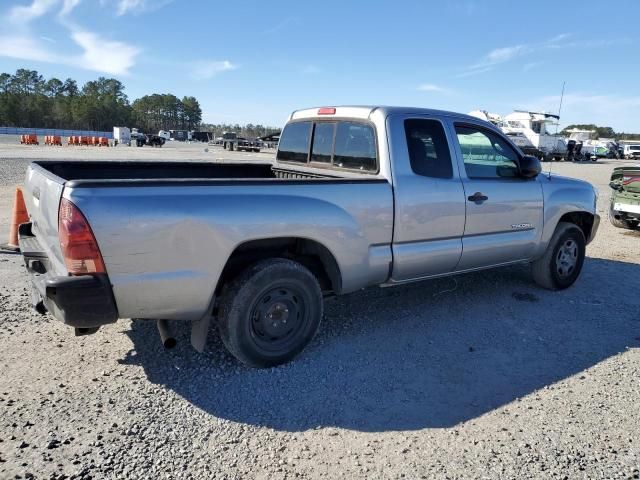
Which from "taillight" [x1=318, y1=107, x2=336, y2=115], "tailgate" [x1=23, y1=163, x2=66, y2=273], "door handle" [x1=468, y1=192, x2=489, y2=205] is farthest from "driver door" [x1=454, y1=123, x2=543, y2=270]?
"tailgate" [x1=23, y1=163, x2=66, y2=273]

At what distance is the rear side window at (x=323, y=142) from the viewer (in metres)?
4.80

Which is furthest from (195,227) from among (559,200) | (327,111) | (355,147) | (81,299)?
(559,200)

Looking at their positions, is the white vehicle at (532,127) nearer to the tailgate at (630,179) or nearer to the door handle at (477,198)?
the tailgate at (630,179)

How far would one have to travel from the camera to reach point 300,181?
358 centimetres

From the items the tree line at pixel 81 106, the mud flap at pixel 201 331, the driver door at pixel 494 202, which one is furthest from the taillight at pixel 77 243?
the tree line at pixel 81 106

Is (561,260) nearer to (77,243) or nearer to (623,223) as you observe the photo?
(77,243)

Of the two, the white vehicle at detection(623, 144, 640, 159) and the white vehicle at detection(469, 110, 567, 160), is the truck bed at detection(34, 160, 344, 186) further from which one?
the white vehicle at detection(623, 144, 640, 159)

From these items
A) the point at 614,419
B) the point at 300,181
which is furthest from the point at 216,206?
the point at 614,419

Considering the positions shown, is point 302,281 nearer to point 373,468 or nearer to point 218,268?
point 218,268

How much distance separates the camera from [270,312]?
3.64m

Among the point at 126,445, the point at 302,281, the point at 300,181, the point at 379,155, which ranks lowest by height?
the point at 126,445

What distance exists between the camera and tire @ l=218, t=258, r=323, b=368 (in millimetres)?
3467

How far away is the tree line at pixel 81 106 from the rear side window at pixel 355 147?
129 metres

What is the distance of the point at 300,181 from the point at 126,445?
2.03 m
